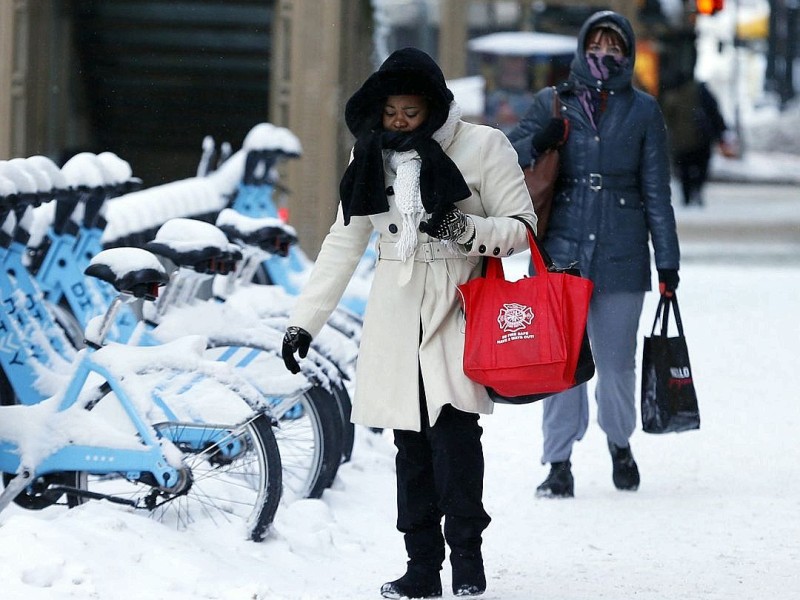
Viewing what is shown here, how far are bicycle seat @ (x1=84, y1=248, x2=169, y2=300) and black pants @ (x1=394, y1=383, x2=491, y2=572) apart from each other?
2.94 feet

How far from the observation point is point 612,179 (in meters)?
6.67

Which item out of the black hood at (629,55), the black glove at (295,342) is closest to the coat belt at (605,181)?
the black hood at (629,55)

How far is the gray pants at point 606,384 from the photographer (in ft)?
22.0

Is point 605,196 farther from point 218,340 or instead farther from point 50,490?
point 50,490

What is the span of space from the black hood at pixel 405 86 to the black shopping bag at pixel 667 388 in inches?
76.5

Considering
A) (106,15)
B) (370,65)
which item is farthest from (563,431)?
(106,15)

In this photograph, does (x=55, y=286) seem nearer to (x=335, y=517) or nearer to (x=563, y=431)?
(x=335, y=517)

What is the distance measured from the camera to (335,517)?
6145 millimetres

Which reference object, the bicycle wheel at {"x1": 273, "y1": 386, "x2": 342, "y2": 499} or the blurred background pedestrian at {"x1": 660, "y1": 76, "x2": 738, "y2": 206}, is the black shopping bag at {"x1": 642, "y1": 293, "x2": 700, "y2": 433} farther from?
the blurred background pedestrian at {"x1": 660, "y1": 76, "x2": 738, "y2": 206}

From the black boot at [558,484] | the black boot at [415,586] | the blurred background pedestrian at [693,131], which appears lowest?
the blurred background pedestrian at [693,131]

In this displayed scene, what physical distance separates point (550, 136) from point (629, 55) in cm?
47

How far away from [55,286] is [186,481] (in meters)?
1.67

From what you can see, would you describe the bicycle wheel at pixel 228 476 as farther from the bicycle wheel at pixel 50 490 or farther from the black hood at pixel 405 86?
the black hood at pixel 405 86

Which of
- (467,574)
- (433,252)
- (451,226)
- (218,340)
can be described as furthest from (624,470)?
(451,226)
